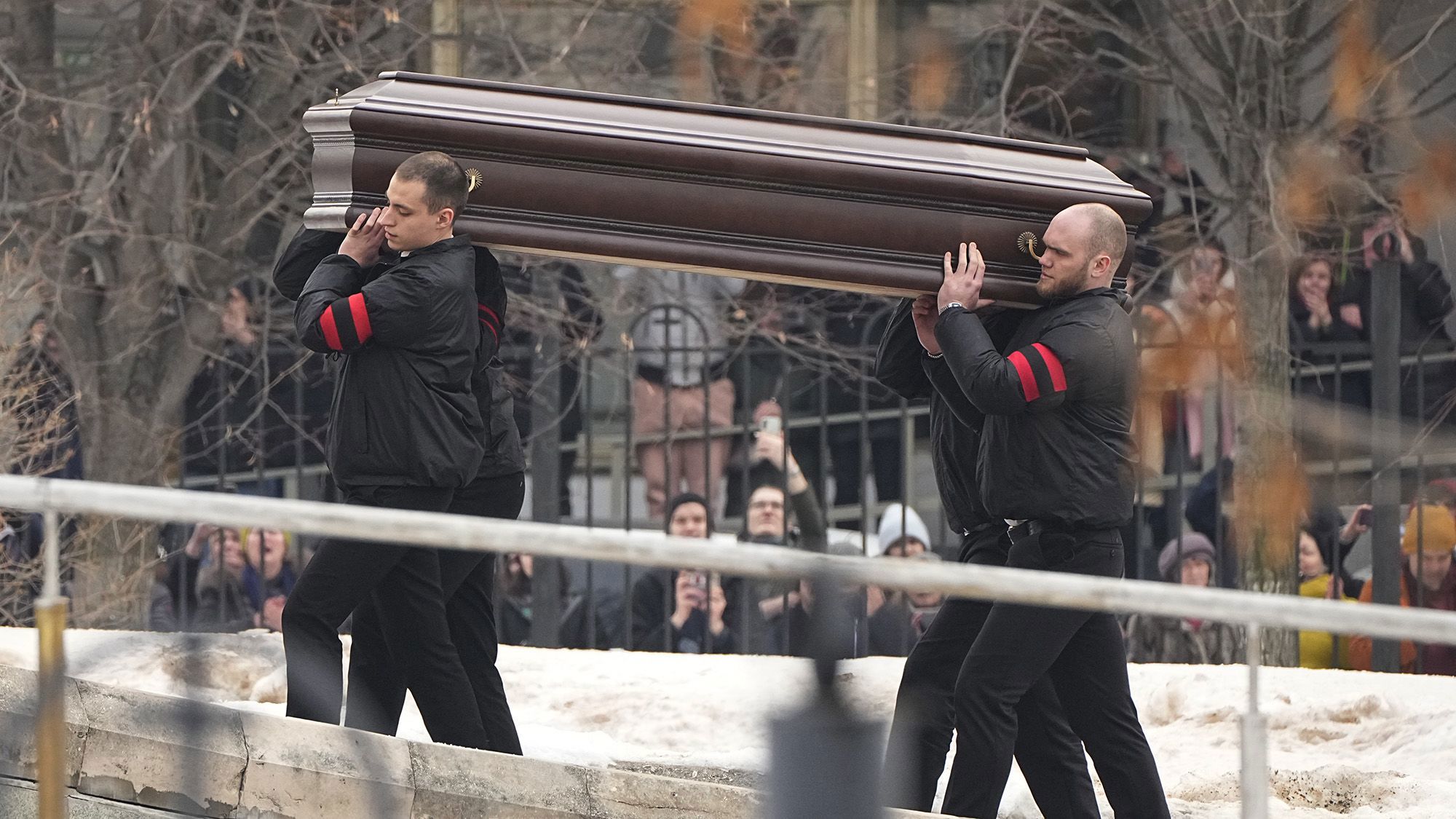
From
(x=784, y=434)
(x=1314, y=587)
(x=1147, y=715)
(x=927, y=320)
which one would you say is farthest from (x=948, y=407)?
(x=1314, y=587)

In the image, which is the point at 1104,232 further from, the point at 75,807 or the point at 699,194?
the point at 75,807

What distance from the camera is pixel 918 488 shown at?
11.4m

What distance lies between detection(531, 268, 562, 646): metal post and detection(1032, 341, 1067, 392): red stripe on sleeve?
15.6 ft

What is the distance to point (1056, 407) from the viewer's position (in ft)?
14.3

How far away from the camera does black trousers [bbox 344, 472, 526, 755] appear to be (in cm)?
485

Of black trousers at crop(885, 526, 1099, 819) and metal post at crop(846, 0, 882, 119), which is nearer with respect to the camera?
black trousers at crop(885, 526, 1099, 819)

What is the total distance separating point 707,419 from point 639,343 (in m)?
0.78

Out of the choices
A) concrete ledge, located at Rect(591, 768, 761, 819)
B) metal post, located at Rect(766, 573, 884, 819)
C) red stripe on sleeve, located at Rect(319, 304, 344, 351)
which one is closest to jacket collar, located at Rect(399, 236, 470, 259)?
red stripe on sleeve, located at Rect(319, 304, 344, 351)

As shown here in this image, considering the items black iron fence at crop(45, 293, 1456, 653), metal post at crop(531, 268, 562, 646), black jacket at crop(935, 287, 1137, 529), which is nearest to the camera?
black jacket at crop(935, 287, 1137, 529)

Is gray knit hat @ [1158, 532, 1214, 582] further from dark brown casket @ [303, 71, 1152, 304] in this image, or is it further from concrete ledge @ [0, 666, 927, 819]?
concrete ledge @ [0, 666, 927, 819]

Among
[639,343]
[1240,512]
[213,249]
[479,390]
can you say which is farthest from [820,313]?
[479,390]

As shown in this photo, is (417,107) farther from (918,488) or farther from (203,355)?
(918,488)

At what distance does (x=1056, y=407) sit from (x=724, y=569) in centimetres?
186

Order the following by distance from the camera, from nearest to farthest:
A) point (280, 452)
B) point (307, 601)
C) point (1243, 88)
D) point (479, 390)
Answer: point (307, 601)
point (479, 390)
point (1243, 88)
point (280, 452)
